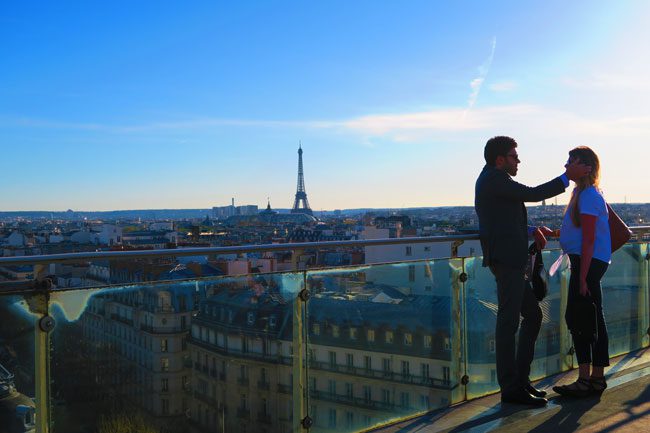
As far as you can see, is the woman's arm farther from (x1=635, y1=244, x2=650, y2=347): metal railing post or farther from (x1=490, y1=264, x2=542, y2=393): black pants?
(x1=635, y1=244, x2=650, y2=347): metal railing post

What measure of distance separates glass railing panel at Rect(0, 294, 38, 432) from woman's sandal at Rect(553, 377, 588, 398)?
10.7ft

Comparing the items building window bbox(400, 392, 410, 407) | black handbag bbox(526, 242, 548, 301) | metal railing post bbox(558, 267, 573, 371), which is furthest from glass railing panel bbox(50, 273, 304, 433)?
metal railing post bbox(558, 267, 573, 371)

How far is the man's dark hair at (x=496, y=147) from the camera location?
4.33m

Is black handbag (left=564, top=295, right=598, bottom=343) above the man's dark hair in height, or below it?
below

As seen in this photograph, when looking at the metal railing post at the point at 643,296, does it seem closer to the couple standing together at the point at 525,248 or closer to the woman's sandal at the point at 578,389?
the couple standing together at the point at 525,248

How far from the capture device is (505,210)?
4254 millimetres

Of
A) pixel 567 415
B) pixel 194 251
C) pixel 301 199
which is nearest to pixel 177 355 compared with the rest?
pixel 194 251

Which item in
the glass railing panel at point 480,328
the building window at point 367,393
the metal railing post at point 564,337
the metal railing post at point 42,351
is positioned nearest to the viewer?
the metal railing post at point 42,351

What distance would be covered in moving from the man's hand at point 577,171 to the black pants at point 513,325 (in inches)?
27.8

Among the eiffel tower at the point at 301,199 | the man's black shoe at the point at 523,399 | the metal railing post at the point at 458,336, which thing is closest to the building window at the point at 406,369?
the metal railing post at the point at 458,336

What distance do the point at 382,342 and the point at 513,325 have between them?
901mm

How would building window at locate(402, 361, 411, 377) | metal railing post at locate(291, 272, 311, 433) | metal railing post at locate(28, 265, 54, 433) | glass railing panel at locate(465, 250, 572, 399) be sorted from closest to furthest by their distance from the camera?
metal railing post at locate(28, 265, 54, 433), metal railing post at locate(291, 272, 311, 433), building window at locate(402, 361, 411, 377), glass railing panel at locate(465, 250, 572, 399)

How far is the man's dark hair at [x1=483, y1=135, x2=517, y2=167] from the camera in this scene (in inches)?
171

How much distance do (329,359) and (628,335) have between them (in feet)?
11.3
